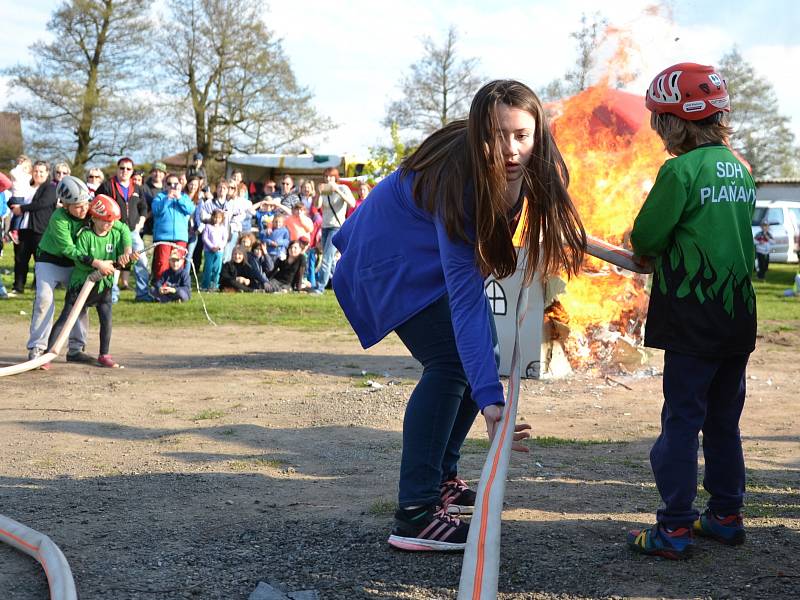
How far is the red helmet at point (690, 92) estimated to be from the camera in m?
3.56

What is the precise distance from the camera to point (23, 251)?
47.2 feet

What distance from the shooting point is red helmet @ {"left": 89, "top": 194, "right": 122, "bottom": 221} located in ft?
27.9

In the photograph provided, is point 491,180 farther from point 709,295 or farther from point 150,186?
point 150,186

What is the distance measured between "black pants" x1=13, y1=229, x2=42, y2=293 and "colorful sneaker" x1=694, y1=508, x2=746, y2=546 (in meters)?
12.1

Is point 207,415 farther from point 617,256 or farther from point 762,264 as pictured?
point 762,264

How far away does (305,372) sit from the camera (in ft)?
28.2

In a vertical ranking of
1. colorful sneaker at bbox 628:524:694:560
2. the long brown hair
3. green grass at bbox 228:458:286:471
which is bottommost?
green grass at bbox 228:458:286:471

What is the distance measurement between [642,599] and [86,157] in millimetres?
36639

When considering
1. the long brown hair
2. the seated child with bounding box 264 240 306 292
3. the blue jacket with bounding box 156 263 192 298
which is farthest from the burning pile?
the seated child with bounding box 264 240 306 292

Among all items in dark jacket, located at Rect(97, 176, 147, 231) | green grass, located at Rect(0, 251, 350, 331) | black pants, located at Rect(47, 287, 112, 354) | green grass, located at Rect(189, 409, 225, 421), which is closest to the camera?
green grass, located at Rect(189, 409, 225, 421)

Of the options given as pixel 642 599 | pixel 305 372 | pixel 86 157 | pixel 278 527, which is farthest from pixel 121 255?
pixel 86 157

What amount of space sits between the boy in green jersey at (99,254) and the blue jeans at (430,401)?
548 cm

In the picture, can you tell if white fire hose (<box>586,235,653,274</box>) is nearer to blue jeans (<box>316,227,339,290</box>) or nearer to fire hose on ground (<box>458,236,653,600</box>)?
fire hose on ground (<box>458,236,653,600</box>)

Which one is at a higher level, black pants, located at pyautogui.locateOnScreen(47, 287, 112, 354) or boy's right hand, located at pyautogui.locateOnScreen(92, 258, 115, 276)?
boy's right hand, located at pyautogui.locateOnScreen(92, 258, 115, 276)
